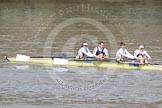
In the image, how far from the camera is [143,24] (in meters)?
50.9

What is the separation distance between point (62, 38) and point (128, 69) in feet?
47.3

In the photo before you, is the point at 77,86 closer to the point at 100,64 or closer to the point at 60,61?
the point at 100,64

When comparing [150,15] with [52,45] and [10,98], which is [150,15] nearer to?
[52,45]

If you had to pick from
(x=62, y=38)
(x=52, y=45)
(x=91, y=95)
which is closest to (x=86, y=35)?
(x=62, y=38)

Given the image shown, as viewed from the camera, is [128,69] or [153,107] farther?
[128,69]

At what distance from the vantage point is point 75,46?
116ft

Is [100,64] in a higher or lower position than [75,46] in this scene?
lower

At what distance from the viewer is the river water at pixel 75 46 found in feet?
67.6

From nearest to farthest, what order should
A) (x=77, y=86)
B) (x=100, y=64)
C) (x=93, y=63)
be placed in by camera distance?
(x=77, y=86) < (x=100, y=64) < (x=93, y=63)

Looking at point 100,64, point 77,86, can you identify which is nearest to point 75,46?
point 100,64

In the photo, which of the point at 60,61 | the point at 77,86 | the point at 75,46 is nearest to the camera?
the point at 77,86

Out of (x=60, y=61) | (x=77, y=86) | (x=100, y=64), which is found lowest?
(x=77, y=86)

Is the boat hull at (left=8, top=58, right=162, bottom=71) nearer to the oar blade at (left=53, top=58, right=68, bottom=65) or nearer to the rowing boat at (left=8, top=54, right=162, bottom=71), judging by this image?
the rowing boat at (left=8, top=54, right=162, bottom=71)

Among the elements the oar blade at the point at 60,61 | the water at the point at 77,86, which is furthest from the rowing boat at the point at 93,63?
the water at the point at 77,86
